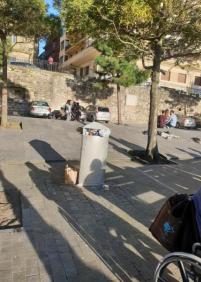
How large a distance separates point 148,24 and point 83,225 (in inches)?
286

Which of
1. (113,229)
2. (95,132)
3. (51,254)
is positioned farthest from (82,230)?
(95,132)

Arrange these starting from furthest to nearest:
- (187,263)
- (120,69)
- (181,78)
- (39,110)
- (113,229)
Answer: (181,78), (39,110), (120,69), (113,229), (187,263)

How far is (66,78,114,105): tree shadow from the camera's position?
31.3 metres

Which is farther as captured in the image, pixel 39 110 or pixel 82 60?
pixel 82 60

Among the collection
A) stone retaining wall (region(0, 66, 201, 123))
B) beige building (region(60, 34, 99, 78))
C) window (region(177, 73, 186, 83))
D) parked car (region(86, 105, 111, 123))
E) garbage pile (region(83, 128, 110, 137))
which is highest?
beige building (region(60, 34, 99, 78))

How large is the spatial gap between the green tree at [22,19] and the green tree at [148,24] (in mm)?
3608

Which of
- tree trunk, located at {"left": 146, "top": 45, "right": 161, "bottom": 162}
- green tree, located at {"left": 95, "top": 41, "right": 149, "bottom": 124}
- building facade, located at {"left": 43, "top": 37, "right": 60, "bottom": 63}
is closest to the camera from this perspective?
tree trunk, located at {"left": 146, "top": 45, "right": 161, "bottom": 162}

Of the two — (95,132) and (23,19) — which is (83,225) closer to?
(95,132)

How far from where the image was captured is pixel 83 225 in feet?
18.9

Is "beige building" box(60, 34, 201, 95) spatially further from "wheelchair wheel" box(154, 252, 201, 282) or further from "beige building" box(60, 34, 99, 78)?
"wheelchair wheel" box(154, 252, 201, 282)

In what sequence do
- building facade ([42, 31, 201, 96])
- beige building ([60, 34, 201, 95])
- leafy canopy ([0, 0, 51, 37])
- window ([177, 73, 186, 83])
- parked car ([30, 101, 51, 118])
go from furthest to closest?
window ([177, 73, 186, 83])
beige building ([60, 34, 201, 95])
building facade ([42, 31, 201, 96])
parked car ([30, 101, 51, 118])
leafy canopy ([0, 0, 51, 37])

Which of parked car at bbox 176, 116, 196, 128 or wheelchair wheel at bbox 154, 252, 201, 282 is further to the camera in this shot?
parked car at bbox 176, 116, 196, 128

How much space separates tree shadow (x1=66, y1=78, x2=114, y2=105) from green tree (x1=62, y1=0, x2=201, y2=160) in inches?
745

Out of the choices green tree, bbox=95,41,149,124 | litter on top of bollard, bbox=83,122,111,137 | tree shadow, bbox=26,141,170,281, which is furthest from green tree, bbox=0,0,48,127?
green tree, bbox=95,41,149,124
